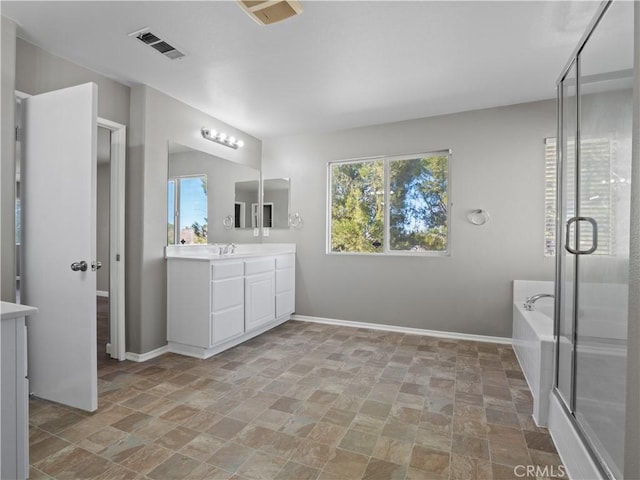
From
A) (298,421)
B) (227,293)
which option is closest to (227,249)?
(227,293)

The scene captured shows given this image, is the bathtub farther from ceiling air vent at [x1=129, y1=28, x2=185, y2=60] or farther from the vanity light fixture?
the vanity light fixture

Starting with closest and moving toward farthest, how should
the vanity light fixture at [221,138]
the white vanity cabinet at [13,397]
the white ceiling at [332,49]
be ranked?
the white vanity cabinet at [13,397], the white ceiling at [332,49], the vanity light fixture at [221,138]

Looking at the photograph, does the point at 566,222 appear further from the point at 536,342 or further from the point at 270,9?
the point at 270,9

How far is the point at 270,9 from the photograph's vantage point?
1.95 metres

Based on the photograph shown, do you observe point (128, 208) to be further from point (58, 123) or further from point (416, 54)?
point (416, 54)

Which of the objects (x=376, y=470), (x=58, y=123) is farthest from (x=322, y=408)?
(x=58, y=123)

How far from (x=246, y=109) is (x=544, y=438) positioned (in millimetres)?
3683

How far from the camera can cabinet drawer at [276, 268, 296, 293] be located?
164 inches

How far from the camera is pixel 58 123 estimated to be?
2176 millimetres

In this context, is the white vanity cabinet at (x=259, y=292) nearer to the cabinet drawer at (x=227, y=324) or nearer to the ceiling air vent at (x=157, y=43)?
the cabinet drawer at (x=227, y=324)

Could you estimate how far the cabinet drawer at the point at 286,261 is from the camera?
4170 mm

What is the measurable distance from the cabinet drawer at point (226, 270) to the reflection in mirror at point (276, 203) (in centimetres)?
134

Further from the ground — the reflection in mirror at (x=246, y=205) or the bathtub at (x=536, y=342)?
the reflection in mirror at (x=246, y=205)

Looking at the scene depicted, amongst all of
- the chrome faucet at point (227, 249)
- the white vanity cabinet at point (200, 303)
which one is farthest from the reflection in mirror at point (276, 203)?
the white vanity cabinet at point (200, 303)
